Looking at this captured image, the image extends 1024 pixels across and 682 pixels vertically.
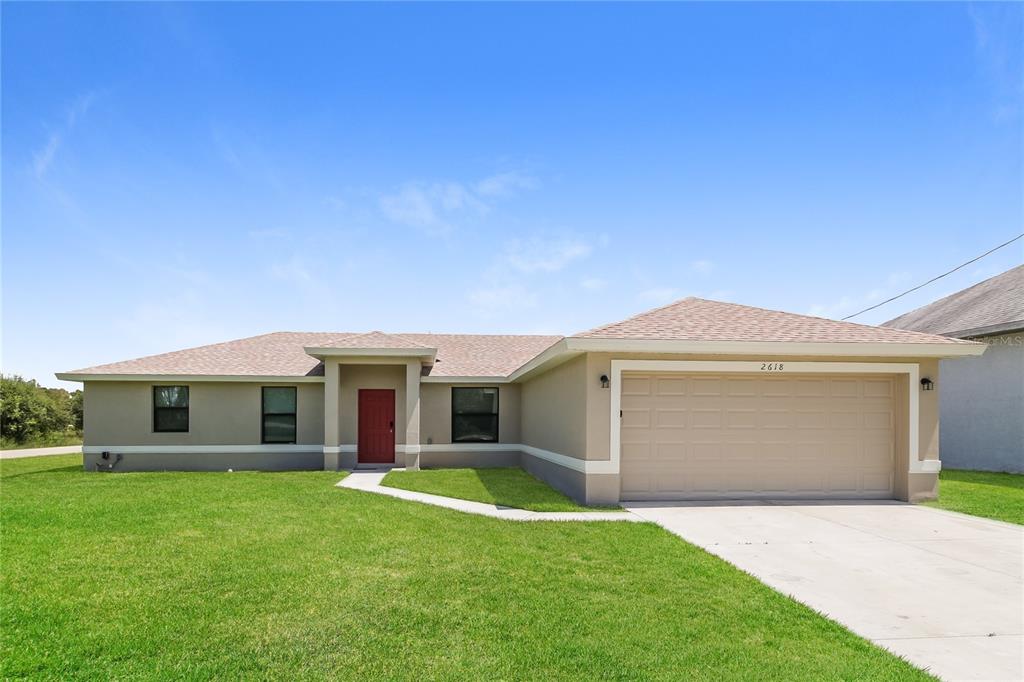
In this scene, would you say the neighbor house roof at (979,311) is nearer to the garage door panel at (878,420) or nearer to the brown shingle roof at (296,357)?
the garage door panel at (878,420)

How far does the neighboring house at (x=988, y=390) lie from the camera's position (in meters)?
15.6

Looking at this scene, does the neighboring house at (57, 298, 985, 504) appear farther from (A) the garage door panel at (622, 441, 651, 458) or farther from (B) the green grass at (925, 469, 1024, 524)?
(B) the green grass at (925, 469, 1024, 524)

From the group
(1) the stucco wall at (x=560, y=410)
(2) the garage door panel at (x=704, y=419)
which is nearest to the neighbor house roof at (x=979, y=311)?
(2) the garage door panel at (x=704, y=419)

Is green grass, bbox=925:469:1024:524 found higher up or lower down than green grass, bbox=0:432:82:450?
higher up

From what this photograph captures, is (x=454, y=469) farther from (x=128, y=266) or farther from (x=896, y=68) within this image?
(x=896, y=68)

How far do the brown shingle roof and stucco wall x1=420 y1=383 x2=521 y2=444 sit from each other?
575 mm

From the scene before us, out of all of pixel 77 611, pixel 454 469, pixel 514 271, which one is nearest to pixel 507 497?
pixel 454 469

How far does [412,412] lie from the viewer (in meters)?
16.3

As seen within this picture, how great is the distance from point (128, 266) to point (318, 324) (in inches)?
347

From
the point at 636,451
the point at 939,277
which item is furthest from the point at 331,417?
the point at 939,277

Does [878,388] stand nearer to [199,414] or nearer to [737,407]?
[737,407]

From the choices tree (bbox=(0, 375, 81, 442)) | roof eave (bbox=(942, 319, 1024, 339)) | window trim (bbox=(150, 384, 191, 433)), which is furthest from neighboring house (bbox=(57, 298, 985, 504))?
tree (bbox=(0, 375, 81, 442))

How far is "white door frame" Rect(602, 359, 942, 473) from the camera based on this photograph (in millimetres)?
10273

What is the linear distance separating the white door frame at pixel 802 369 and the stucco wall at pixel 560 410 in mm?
721
